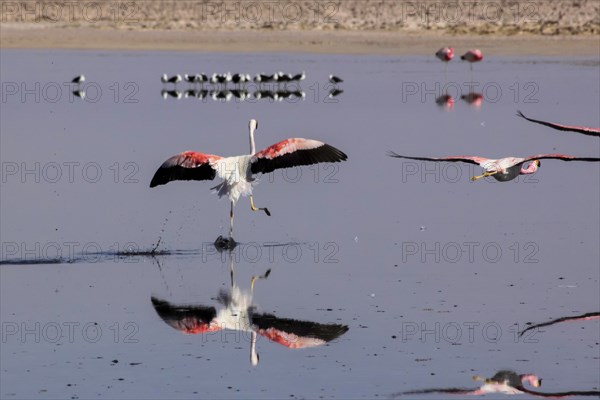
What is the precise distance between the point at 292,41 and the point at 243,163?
120 feet

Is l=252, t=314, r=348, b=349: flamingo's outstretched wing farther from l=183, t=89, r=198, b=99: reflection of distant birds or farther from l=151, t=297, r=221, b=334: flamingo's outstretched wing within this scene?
l=183, t=89, r=198, b=99: reflection of distant birds

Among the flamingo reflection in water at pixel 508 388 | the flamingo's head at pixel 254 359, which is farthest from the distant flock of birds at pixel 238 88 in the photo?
the flamingo reflection in water at pixel 508 388

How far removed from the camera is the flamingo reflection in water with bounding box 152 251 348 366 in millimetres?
11391

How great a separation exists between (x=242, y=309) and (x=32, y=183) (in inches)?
275

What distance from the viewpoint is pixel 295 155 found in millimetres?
15305

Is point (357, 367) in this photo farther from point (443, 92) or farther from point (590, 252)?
point (443, 92)

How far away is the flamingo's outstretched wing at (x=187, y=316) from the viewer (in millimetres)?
11734

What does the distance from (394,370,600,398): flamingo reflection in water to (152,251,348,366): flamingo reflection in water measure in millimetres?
1522

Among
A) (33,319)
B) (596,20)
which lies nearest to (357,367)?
(33,319)

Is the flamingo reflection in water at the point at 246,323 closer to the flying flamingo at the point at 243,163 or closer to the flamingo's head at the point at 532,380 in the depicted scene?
the flamingo's head at the point at 532,380

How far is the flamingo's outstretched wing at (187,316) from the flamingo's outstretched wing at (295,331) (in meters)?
0.39

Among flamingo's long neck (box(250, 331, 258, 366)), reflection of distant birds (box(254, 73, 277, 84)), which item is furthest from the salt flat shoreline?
flamingo's long neck (box(250, 331, 258, 366))

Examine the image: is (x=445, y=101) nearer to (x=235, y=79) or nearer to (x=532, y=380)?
(x=235, y=79)

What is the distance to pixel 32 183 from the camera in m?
18.6
